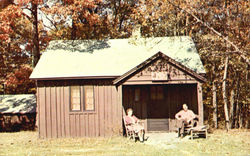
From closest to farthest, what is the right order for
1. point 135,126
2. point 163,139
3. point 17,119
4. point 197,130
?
point 197,130 → point 163,139 → point 135,126 → point 17,119

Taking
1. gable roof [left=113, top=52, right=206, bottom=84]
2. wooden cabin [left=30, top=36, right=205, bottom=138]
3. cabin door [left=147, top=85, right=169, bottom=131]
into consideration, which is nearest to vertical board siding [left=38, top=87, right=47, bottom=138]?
wooden cabin [left=30, top=36, right=205, bottom=138]

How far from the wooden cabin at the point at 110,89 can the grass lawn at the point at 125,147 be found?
116cm

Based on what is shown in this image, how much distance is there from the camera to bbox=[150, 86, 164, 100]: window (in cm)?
1619

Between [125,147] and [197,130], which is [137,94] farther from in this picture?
[125,147]

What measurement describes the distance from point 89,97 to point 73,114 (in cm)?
120

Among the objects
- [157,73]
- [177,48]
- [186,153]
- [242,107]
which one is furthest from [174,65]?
[242,107]

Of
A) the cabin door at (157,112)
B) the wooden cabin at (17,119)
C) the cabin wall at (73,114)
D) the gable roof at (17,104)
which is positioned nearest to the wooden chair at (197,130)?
the cabin door at (157,112)

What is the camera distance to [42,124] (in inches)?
601

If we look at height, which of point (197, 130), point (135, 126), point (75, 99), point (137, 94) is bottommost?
point (197, 130)

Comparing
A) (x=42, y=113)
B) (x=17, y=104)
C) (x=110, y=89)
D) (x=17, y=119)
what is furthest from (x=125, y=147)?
(x=17, y=104)

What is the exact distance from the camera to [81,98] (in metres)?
15.2

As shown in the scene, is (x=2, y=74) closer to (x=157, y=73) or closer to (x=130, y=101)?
(x=130, y=101)

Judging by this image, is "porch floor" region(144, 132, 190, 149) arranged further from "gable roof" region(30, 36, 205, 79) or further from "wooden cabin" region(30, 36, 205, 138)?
"gable roof" region(30, 36, 205, 79)

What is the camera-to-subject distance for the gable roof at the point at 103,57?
15281 mm
